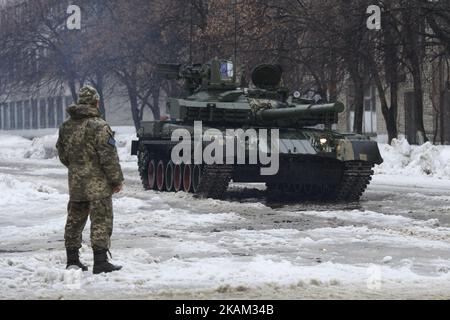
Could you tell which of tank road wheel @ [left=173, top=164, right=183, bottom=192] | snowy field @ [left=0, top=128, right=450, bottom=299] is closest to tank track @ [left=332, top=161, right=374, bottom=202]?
snowy field @ [left=0, top=128, right=450, bottom=299]

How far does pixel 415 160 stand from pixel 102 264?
60.5 ft

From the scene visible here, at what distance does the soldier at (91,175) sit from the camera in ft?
28.9

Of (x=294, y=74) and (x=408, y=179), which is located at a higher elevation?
(x=294, y=74)

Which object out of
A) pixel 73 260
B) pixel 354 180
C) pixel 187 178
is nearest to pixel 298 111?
pixel 354 180

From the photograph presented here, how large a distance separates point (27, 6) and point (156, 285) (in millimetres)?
46752

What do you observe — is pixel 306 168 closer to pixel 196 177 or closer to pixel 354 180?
pixel 354 180

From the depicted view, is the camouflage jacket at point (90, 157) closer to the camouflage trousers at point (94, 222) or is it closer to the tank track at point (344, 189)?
the camouflage trousers at point (94, 222)

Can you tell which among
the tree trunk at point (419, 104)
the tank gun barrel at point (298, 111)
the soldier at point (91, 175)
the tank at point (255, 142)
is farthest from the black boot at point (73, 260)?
the tree trunk at point (419, 104)

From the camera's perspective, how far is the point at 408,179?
2388 cm

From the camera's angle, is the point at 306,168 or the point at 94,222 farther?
the point at 306,168

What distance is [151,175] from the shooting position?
2144 cm

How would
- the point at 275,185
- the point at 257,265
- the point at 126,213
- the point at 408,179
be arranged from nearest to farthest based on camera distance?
the point at 257,265
the point at 126,213
the point at 275,185
the point at 408,179

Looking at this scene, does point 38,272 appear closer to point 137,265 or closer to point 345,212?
point 137,265
